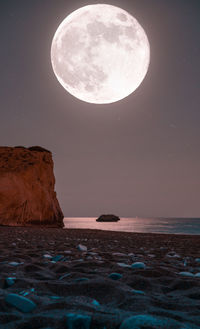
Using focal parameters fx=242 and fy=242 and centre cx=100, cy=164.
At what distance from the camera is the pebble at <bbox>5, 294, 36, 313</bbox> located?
162cm

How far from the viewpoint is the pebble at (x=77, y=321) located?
1.33m

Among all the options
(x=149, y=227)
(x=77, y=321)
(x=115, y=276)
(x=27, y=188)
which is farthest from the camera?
(x=149, y=227)

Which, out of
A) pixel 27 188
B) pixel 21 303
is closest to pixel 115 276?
pixel 21 303

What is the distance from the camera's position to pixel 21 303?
1.66 metres

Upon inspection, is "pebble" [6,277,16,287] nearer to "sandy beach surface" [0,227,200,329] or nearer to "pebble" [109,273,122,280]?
"sandy beach surface" [0,227,200,329]

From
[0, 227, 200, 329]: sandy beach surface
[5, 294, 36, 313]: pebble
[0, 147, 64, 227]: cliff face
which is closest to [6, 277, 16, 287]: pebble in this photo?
[0, 227, 200, 329]: sandy beach surface

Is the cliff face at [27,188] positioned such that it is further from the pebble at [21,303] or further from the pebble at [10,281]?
the pebble at [21,303]

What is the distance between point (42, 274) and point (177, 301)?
58.1 inches

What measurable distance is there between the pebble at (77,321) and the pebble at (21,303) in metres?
0.36

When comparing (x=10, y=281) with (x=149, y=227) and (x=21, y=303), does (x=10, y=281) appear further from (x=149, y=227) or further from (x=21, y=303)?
(x=149, y=227)

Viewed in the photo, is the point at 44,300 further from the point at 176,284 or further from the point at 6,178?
the point at 6,178

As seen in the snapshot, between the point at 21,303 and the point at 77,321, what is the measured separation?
51cm

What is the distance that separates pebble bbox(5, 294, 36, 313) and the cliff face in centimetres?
2050

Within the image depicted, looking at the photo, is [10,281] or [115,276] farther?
[115,276]
